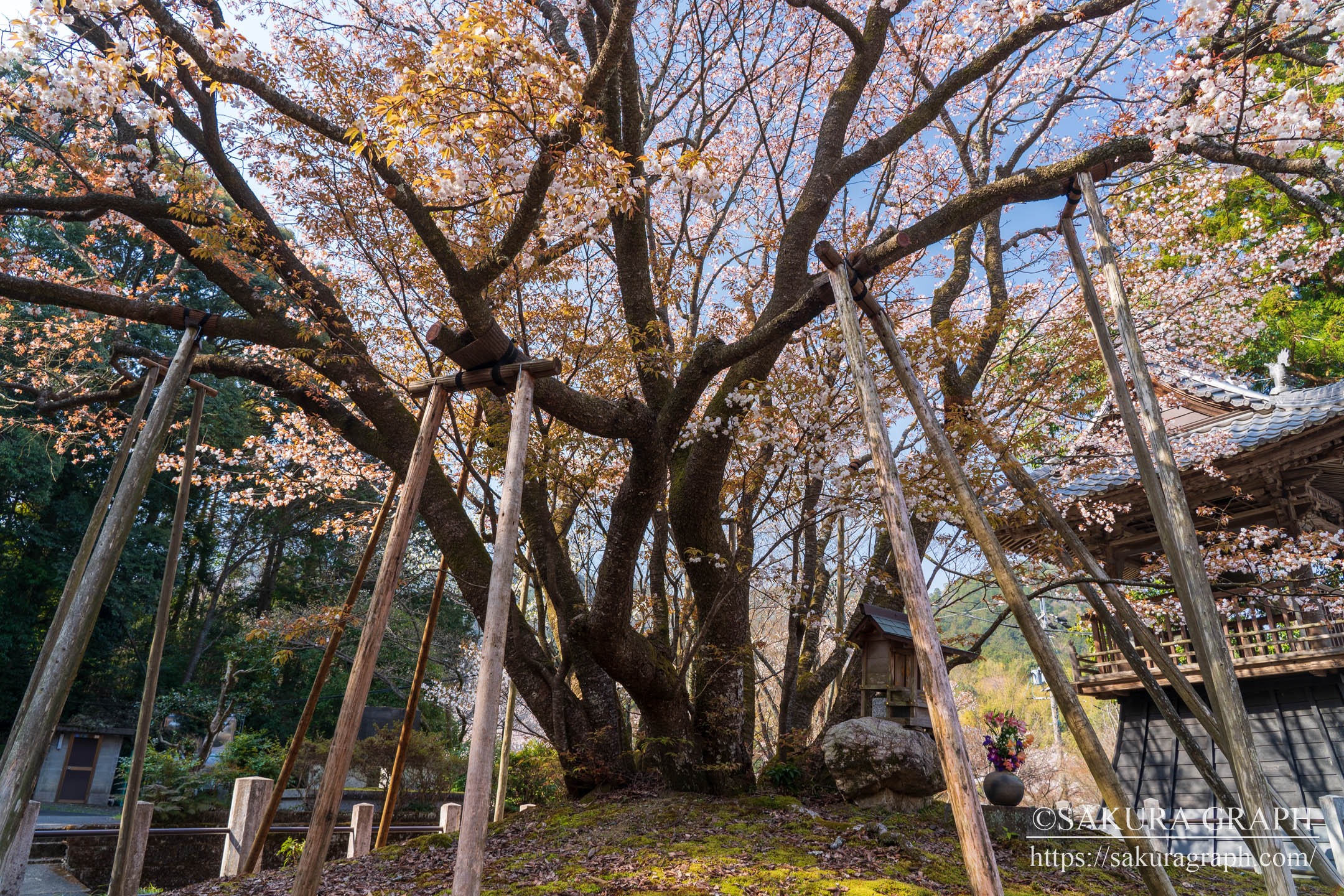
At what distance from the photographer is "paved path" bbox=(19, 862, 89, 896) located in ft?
21.8

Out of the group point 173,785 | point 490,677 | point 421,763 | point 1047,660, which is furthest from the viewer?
point 421,763

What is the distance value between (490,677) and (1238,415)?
33.1 feet

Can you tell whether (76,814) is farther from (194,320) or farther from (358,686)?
(358,686)

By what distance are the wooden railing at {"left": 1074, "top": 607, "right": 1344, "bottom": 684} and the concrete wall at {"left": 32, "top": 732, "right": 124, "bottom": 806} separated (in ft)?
57.3

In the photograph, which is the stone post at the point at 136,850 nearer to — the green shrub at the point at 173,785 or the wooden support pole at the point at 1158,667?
the wooden support pole at the point at 1158,667

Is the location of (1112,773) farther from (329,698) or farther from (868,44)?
(329,698)

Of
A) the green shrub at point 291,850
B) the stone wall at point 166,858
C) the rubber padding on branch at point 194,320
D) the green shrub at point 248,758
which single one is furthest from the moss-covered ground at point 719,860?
the green shrub at point 248,758

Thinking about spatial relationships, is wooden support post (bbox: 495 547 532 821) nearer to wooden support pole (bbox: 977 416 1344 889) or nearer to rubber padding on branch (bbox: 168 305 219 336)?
rubber padding on branch (bbox: 168 305 219 336)

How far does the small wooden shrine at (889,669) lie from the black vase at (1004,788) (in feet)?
2.92

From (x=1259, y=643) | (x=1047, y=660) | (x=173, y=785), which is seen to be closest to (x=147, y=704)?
(x=1047, y=660)

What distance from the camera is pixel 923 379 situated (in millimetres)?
6258

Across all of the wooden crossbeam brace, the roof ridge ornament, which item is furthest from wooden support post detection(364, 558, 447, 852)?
the roof ridge ornament

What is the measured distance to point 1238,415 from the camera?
28.1ft

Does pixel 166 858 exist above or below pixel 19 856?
below
